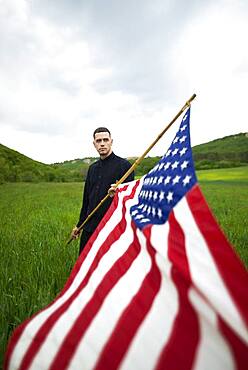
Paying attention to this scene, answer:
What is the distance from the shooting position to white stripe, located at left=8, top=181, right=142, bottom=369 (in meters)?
1.37

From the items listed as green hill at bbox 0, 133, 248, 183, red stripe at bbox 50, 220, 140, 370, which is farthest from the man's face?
green hill at bbox 0, 133, 248, 183

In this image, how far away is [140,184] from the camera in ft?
7.99

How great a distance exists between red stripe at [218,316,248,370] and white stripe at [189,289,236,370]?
0.02 m

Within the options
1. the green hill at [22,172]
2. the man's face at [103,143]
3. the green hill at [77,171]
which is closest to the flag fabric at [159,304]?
the man's face at [103,143]

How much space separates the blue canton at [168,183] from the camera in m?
1.67

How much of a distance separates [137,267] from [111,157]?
2197mm

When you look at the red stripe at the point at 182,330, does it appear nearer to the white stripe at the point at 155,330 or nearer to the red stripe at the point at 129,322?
the white stripe at the point at 155,330

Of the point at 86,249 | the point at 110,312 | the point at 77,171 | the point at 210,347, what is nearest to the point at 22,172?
the point at 77,171

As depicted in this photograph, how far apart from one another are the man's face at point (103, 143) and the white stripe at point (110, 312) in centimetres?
195

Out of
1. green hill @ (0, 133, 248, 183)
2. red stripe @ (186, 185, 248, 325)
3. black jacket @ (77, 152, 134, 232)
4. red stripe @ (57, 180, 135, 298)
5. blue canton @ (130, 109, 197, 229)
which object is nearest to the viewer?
red stripe @ (186, 185, 248, 325)

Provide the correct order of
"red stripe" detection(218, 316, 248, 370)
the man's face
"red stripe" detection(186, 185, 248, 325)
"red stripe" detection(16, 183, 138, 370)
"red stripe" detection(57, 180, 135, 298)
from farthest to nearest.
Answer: the man's face, "red stripe" detection(57, 180, 135, 298), "red stripe" detection(16, 183, 138, 370), "red stripe" detection(186, 185, 248, 325), "red stripe" detection(218, 316, 248, 370)

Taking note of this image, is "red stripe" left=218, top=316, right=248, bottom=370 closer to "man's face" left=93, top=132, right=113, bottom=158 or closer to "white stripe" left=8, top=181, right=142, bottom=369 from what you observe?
"white stripe" left=8, top=181, right=142, bottom=369

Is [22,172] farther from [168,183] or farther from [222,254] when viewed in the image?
[222,254]

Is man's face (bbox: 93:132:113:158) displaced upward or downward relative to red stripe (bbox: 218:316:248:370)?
upward
